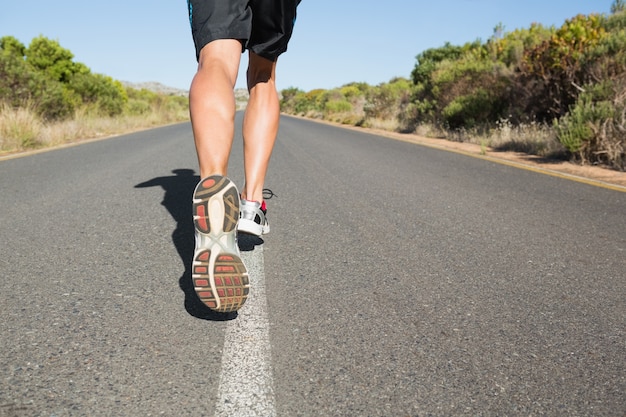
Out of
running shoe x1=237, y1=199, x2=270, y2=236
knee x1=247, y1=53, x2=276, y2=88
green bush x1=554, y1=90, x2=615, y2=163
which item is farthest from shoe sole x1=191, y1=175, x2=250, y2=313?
green bush x1=554, y1=90, x2=615, y2=163

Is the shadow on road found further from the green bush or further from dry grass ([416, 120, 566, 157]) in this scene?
dry grass ([416, 120, 566, 157])

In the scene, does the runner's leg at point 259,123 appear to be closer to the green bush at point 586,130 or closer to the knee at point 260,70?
the knee at point 260,70

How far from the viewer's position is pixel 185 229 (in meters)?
3.06

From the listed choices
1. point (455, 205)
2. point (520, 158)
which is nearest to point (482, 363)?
point (455, 205)

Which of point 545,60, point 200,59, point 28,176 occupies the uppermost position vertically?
point 545,60

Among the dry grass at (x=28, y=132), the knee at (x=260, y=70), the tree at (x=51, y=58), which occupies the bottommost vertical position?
the dry grass at (x=28, y=132)

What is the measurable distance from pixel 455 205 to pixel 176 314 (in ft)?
9.53

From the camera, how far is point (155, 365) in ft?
4.73

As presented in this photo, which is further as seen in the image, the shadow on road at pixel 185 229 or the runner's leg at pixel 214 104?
the shadow on road at pixel 185 229

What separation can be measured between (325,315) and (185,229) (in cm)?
152

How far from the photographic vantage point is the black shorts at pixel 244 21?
1754mm

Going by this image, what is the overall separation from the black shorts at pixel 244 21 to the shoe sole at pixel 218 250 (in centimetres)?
57

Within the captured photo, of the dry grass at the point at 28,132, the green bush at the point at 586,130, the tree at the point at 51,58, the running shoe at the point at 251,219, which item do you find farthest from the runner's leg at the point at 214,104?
the tree at the point at 51,58

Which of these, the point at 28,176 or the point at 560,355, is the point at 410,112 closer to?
the point at 28,176
